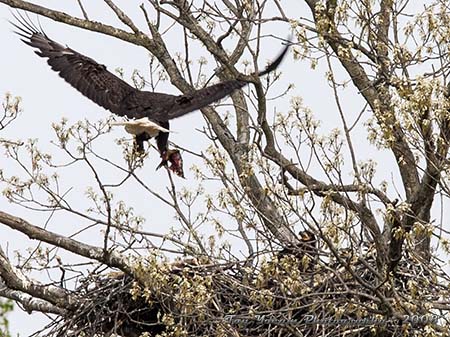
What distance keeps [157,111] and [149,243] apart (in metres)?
1.44

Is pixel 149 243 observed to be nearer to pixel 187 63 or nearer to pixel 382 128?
pixel 382 128

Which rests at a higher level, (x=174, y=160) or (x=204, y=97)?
(x=204, y=97)

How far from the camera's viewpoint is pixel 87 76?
9992 millimetres

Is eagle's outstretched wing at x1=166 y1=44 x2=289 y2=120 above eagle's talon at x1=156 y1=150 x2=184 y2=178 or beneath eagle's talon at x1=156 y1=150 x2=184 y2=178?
above

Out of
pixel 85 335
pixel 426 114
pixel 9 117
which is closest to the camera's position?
pixel 426 114

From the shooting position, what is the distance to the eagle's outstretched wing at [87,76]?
988cm

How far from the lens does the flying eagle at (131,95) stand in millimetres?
9445

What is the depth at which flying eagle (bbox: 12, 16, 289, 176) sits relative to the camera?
372 inches

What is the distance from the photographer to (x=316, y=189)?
30.8 ft

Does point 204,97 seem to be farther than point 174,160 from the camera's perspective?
No

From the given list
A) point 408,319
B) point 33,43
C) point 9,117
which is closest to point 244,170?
point 408,319

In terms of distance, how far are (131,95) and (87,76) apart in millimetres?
390

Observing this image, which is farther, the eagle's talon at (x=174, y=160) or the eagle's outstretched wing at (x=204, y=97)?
the eagle's talon at (x=174, y=160)

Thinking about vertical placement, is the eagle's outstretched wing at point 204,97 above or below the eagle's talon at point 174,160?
above
